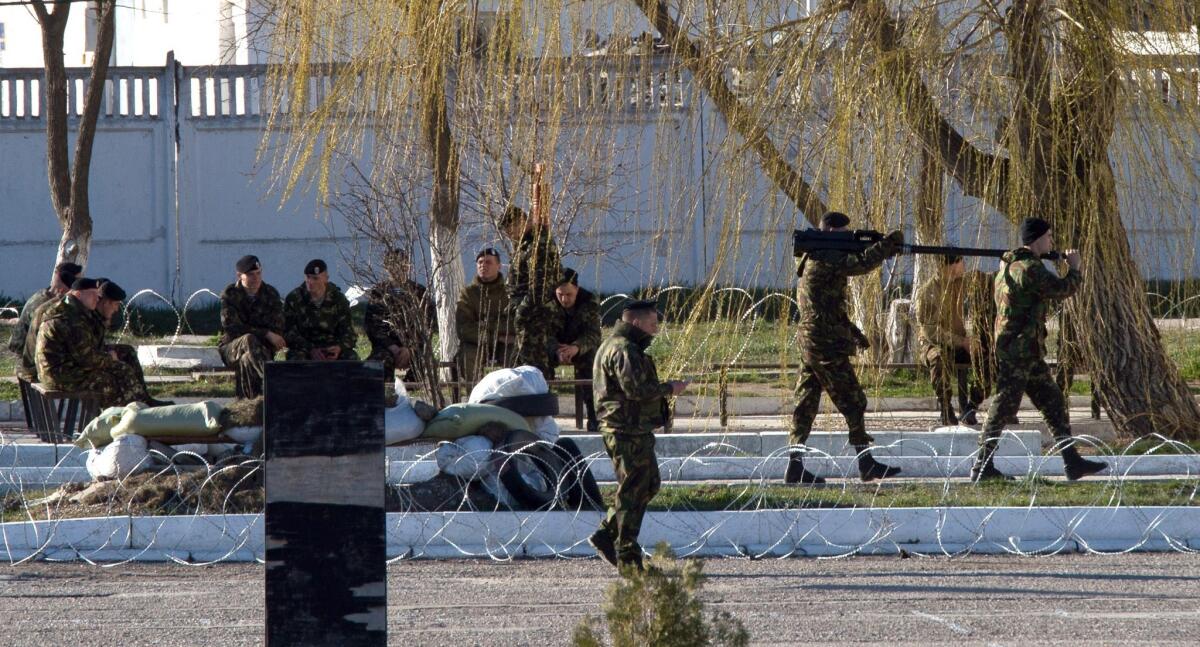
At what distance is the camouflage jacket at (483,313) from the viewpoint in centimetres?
1325

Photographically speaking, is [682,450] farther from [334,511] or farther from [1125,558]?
[334,511]

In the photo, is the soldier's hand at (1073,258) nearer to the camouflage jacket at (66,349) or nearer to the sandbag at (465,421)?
the sandbag at (465,421)

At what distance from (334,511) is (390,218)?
28.8ft

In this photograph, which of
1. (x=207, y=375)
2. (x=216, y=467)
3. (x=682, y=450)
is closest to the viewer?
(x=216, y=467)

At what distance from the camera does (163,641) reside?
6500 mm

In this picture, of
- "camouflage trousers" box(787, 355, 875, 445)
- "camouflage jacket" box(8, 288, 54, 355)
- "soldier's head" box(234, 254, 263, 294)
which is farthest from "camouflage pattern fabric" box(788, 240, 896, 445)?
"camouflage jacket" box(8, 288, 54, 355)


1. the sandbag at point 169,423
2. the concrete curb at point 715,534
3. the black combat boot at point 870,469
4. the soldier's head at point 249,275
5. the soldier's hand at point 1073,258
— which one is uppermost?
the soldier's hand at point 1073,258

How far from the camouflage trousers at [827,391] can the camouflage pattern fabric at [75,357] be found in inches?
213

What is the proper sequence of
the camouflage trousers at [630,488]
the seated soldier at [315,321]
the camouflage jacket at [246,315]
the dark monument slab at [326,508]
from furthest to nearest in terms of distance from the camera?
the camouflage jacket at [246,315], the seated soldier at [315,321], the camouflage trousers at [630,488], the dark monument slab at [326,508]

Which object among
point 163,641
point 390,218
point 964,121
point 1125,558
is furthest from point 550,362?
point 163,641

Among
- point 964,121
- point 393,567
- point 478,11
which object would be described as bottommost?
point 393,567

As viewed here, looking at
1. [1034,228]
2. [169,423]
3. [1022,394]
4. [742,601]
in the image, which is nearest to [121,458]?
[169,423]

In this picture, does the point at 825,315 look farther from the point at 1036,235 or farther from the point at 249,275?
the point at 249,275

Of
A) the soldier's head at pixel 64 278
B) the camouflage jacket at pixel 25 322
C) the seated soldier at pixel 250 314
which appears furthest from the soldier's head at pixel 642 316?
the camouflage jacket at pixel 25 322
